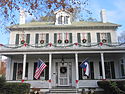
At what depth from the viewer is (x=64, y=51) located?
15.3 m

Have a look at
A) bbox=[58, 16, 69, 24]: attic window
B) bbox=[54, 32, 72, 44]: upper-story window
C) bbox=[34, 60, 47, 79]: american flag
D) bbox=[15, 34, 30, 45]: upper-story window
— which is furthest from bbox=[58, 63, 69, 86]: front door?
bbox=[58, 16, 69, 24]: attic window

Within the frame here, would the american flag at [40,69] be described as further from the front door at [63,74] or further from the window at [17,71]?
the window at [17,71]

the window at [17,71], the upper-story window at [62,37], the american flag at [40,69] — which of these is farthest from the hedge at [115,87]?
the window at [17,71]

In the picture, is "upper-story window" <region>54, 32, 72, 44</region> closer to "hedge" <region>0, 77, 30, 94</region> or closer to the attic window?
the attic window

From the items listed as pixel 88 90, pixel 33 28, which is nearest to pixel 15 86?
pixel 88 90

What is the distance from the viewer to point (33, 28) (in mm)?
17750

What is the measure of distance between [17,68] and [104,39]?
10.6 metres

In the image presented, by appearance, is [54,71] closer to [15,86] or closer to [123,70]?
[15,86]

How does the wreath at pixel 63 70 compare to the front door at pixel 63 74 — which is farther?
the wreath at pixel 63 70

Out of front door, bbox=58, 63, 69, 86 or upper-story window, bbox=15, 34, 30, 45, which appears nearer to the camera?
front door, bbox=58, 63, 69, 86

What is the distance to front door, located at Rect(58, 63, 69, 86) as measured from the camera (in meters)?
16.3

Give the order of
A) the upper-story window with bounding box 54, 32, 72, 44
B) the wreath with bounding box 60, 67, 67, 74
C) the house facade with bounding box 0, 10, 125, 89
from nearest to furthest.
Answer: the house facade with bounding box 0, 10, 125, 89 < the wreath with bounding box 60, 67, 67, 74 < the upper-story window with bounding box 54, 32, 72, 44

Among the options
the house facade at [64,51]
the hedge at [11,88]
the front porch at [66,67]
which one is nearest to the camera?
the hedge at [11,88]

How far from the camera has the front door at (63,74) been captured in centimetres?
1634
